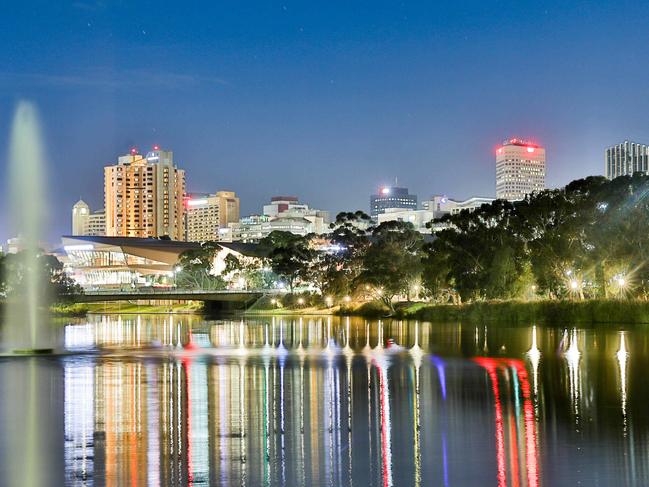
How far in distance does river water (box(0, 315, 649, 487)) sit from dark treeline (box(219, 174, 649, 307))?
115 ft

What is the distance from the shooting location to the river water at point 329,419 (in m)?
16.7

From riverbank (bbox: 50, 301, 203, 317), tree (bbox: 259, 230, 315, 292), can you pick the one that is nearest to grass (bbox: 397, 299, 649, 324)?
tree (bbox: 259, 230, 315, 292)

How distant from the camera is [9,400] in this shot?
27844 mm

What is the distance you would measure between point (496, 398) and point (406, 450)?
28.0 feet

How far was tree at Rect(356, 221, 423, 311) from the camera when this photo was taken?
339 ft

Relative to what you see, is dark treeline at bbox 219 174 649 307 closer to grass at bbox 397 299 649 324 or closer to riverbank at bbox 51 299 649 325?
riverbank at bbox 51 299 649 325

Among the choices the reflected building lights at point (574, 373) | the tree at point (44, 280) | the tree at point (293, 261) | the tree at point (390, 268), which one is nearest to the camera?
the reflected building lights at point (574, 373)

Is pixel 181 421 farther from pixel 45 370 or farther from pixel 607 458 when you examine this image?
pixel 45 370

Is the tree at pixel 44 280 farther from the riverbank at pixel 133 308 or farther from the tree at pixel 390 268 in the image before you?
the tree at pixel 390 268

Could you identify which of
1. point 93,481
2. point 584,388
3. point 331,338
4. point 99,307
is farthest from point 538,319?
point 99,307

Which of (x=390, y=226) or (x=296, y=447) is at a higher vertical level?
(x=390, y=226)

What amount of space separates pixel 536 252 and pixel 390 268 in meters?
23.3

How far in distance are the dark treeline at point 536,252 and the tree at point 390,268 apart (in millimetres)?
113

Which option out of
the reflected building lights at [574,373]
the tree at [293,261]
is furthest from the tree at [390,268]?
the reflected building lights at [574,373]
